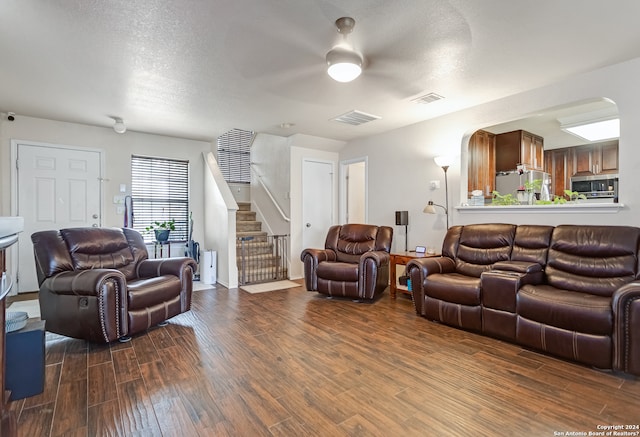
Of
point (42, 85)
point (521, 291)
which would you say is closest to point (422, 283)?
point (521, 291)

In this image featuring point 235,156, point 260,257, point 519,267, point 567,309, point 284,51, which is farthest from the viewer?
point 235,156

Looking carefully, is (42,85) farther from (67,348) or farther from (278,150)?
(278,150)

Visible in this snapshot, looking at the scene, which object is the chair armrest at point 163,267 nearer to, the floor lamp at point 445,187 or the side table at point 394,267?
the side table at point 394,267

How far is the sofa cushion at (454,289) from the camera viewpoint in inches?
122

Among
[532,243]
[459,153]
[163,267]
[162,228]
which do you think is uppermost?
[459,153]

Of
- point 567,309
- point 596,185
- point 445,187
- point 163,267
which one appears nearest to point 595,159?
point 596,185

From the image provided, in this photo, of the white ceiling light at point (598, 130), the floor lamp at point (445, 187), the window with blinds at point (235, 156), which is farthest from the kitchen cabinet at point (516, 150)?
the window with blinds at point (235, 156)

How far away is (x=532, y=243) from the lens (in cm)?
334

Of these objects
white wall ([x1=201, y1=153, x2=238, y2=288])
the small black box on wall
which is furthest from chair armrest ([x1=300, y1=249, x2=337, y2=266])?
white wall ([x1=201, y1=153, x2=238, y2=288])

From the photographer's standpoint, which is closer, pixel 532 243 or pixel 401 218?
pixel 532 243

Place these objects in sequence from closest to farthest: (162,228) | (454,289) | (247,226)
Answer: (454,289) < (162,228) < (247,226)

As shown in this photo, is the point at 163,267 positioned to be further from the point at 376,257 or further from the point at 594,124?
the point at 594,124

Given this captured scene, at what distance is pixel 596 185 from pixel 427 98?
3.59m

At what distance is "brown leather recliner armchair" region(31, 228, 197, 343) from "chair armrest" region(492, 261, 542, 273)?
327cm
